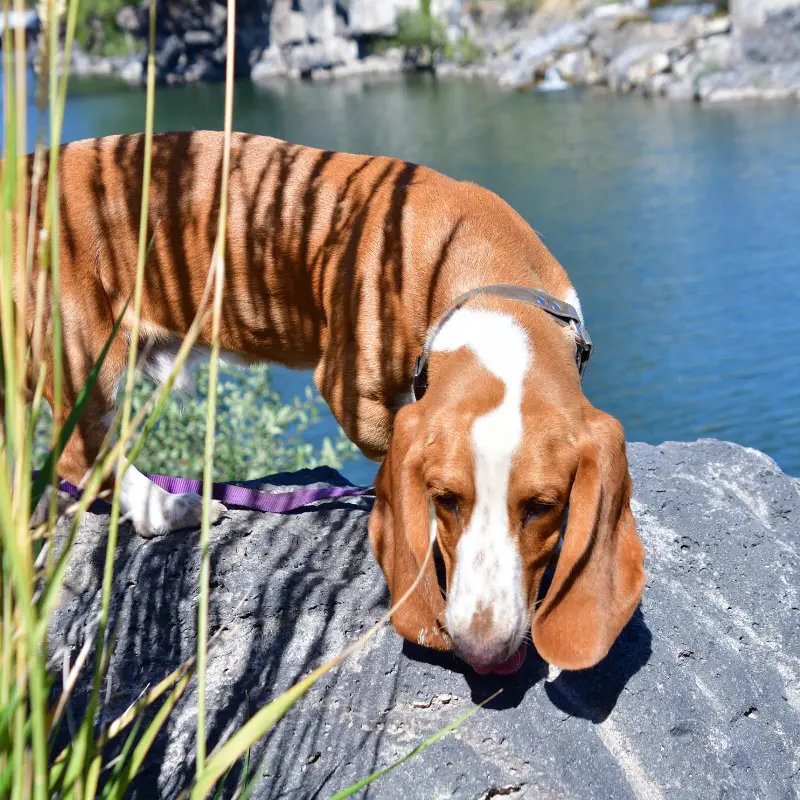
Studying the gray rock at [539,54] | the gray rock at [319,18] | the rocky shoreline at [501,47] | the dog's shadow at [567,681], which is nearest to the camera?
the dog's shadow at [567,681]

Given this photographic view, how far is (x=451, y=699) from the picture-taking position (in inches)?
101

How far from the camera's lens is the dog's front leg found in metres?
3.22

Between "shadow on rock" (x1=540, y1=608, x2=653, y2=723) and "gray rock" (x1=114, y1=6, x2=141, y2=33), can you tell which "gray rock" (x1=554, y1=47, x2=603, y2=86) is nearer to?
"gray rock" (x1=114, y1=6, x2=141, y2=33)

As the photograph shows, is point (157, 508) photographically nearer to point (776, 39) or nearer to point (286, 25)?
point (776, 39)

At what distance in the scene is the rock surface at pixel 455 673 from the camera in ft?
7.78

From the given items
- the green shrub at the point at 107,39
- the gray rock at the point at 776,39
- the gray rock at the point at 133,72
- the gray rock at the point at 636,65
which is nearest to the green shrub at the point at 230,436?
the gray rock at the point at 776,39

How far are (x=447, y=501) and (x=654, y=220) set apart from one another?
39.5ft

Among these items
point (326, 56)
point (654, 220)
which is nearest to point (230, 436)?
point (654, 220)

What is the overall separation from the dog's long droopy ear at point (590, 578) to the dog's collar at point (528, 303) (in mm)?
444

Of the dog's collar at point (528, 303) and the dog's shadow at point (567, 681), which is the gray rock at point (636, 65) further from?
the dog's shadow at point (567, 681)

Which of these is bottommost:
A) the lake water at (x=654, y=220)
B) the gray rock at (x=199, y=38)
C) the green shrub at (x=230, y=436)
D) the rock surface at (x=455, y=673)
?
the gray rock at (x=199, y=38)

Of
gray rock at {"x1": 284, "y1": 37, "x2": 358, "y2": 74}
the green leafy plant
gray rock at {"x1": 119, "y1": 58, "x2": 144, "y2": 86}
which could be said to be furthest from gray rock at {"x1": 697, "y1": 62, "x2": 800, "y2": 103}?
gray rock at {"x1": 119, "y1": 58, "x2": 144, "y2": 86}

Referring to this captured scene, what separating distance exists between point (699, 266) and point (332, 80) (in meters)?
31.6

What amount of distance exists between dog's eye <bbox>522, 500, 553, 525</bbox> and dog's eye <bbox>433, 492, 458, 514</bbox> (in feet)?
0.55
